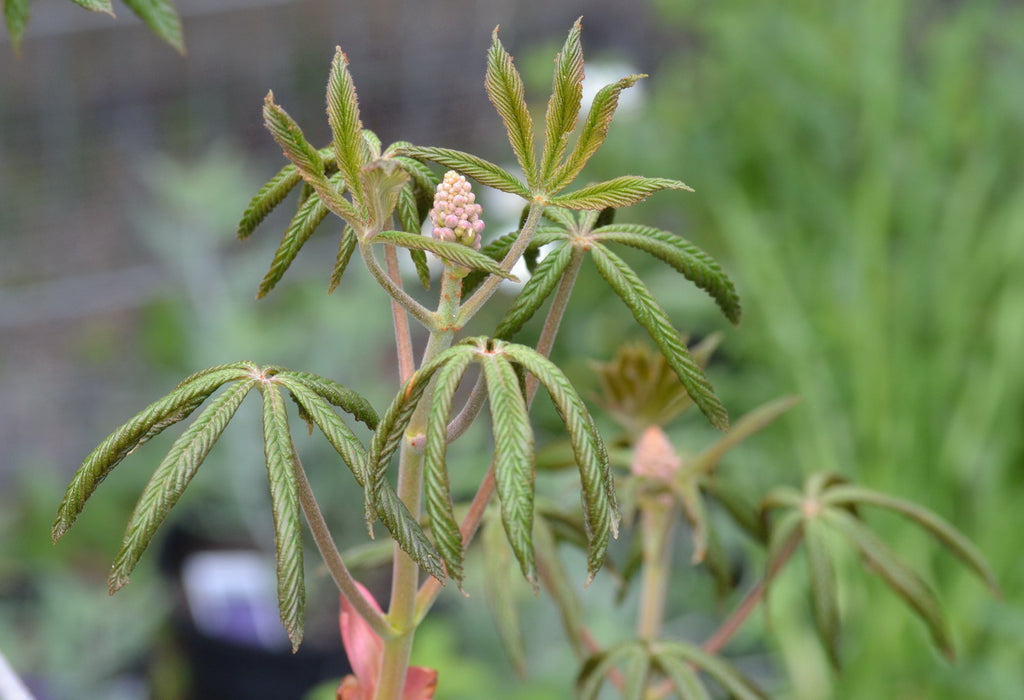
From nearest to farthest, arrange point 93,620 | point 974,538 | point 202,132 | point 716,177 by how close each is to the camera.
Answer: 1. point 93,620
2. point 974,538
3. point 716,177
4. point 202,132

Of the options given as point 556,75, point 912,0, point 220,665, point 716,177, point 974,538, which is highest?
point 912,0

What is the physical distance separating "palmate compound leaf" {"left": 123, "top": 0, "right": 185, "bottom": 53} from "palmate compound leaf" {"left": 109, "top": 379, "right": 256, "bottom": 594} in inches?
4.7

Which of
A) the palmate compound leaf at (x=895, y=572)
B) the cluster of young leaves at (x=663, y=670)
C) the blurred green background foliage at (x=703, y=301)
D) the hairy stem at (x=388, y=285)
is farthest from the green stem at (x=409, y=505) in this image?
the blurred green background foliage at (x=703, y=301)

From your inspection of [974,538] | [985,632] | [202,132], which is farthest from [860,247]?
[202,132]

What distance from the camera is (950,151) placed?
1699 mm

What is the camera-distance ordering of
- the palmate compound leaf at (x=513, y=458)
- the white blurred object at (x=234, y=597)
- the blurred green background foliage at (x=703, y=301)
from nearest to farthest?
1. the palmate compound leaf at (x=513, y=458)
2. the white blurred object at (x=234, y=597)
3. the blurred green background foliage at (x=703, y=301)

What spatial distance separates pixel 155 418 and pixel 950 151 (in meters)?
1.66

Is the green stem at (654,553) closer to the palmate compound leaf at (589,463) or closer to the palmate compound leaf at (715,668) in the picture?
the palmate compound leaf at (715,668)

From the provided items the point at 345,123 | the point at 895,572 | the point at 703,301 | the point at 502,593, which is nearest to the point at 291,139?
the point at 345,123

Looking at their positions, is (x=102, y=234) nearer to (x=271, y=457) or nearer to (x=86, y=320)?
(x=86, y=320)

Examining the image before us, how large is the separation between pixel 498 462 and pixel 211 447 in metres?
0.08

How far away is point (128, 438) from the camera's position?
30 centimetres

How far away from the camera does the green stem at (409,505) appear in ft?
1.02

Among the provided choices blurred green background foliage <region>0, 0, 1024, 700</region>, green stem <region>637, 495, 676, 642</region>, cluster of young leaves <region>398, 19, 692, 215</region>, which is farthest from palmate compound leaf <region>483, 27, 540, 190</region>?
blurred green background foliage <region>0, 0, 1024, 700</region>
